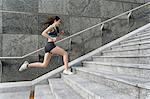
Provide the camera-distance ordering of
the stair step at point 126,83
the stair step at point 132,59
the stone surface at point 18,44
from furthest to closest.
→ the stone surface at point 18,44 < the stair step at point 132,59 < the stair step at point 126,83

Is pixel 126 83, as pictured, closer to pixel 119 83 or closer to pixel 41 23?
pixel 119 83

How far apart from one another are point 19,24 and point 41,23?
0.68 meters

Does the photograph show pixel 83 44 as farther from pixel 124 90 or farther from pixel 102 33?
pixel 124 90

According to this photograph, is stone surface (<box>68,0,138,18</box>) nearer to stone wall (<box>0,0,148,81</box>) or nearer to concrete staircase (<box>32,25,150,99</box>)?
stone wall (<box>0,0,148,81</box>)

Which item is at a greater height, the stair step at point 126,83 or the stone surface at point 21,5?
the stone surface at point 21,5

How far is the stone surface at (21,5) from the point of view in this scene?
494 cm

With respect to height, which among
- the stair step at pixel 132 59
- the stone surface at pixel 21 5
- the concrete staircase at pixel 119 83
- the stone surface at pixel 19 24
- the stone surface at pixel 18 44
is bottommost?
the concrete staircase at pixel 119 83

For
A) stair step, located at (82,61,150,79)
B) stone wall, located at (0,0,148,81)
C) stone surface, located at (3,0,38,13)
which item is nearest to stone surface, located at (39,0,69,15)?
stone wall, located at (0,0,148,81)

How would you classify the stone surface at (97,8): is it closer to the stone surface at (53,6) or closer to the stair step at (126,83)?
the stone surface at (53,6)

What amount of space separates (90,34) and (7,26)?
8.94ft

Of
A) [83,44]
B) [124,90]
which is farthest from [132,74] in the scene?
[83,44]

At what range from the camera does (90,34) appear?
18.5ft

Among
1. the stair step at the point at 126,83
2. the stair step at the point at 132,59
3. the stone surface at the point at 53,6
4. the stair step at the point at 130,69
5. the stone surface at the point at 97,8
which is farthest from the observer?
the stone surface at the point at 97,8

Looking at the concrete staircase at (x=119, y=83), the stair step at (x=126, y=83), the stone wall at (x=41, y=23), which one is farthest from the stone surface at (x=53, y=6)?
the stair step at (x=126, y=83)
